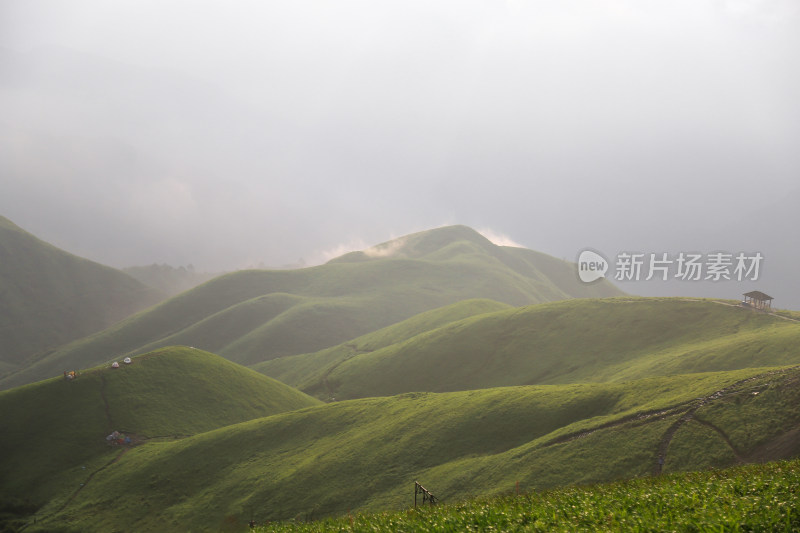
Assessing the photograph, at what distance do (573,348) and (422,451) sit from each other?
6827 cm

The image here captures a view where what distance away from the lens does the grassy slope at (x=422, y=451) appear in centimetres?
5572

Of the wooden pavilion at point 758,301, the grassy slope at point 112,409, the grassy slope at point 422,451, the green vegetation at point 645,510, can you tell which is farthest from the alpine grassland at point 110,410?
the wooden pavilion at point 758,301

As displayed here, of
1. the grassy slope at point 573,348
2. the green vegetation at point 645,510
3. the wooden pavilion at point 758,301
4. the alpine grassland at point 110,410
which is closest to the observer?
the green vegetation at point 645,510

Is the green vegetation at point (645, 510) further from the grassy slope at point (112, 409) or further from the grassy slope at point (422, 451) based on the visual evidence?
the grassy slope at point (112, 409)

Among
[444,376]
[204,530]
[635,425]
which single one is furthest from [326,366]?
[635,425]

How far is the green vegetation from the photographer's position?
17859mm

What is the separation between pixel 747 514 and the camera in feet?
58.9

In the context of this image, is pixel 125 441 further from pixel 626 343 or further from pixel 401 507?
pixel 626 343

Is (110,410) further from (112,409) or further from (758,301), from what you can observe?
(758,301)

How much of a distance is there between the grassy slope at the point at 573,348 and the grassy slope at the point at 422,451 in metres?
27.3

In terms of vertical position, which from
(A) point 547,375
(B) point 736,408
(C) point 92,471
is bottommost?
(C) point 92,471

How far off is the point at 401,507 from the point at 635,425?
95.8 feet

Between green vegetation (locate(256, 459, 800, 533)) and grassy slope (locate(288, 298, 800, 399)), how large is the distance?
7166 centimetres

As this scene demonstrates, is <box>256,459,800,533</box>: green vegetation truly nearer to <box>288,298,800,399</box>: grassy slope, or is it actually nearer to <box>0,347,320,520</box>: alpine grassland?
<box>288,298,800,399</box>: grassy slope
